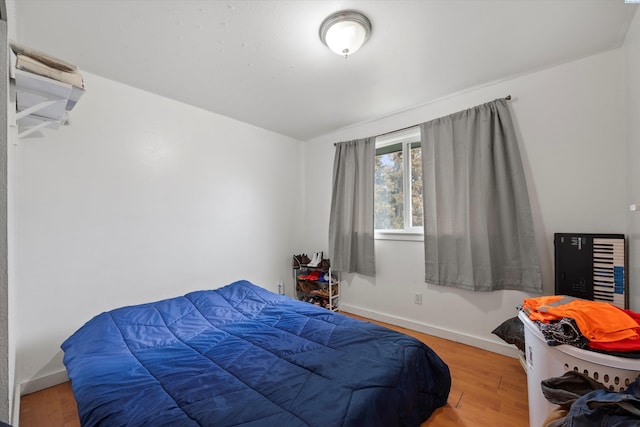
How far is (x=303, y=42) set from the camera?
1786mm

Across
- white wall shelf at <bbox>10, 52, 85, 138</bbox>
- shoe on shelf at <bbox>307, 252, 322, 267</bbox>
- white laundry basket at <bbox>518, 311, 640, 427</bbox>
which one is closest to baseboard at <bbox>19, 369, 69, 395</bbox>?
white wall shelf at <bbox>10, 52, 85, 138</bbox>

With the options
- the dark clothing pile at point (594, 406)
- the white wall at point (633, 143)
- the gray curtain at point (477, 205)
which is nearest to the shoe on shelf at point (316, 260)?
the gray curtain at point (477, 205)

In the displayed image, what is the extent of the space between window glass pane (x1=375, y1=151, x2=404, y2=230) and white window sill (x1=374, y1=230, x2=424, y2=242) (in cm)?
7

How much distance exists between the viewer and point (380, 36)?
1740 mm

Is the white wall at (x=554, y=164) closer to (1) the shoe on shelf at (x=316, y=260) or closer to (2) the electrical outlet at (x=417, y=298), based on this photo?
(2) the electrical outlet at (x=417, y=298)

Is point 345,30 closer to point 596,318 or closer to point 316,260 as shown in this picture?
point 596,318

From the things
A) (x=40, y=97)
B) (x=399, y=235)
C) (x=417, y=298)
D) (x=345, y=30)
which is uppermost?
(x=345, y=30)

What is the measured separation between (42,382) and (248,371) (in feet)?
6.06

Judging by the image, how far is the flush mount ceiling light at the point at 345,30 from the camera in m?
1.55

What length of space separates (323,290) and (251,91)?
2525 mm

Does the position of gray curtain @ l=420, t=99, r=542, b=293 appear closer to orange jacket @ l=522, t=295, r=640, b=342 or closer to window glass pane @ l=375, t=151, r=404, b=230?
window glass pane @ l=375, t=151, r=404, b=230

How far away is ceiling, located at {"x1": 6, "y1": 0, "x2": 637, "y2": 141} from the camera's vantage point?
59.4 inches

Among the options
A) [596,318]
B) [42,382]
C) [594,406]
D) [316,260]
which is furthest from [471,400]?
[42,382]

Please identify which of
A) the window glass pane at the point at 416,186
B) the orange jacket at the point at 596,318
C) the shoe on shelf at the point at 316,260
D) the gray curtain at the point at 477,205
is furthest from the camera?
the shoe on shelf at the point at 316,260
